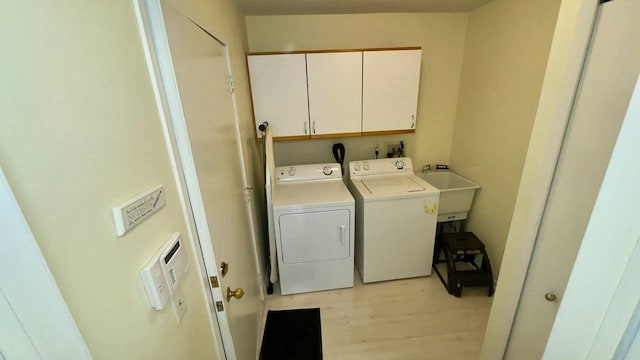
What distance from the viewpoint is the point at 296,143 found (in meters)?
2.67

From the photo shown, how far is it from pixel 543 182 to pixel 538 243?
249mm

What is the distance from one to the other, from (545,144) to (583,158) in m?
0.11

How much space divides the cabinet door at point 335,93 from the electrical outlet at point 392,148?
545mm

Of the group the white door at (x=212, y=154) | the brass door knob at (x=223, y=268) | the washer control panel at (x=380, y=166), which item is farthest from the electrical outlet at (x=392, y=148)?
the brass door knob at (x=223, y=268)

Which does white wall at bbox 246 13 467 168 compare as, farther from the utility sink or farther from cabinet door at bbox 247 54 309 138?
the utility sink

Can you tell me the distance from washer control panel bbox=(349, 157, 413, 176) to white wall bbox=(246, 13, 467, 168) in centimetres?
24

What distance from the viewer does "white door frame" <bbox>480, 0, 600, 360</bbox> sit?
0.75m

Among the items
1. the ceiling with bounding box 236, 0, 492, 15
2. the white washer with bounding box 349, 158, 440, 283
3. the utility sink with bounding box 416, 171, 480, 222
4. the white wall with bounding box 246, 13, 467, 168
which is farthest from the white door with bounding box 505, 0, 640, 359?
the white wall with bounding box 246, 13, 467, 168

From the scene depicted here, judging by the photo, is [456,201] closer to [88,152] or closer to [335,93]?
[335,93]

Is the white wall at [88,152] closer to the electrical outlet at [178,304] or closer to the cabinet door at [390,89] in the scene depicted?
the electrical outlet at [178,304]

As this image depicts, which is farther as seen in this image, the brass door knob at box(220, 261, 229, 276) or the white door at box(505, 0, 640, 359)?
the brass door knob at box(220, 261, 229, 276)

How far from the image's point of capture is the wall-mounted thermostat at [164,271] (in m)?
0.56

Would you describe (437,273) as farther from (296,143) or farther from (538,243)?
(296,143)

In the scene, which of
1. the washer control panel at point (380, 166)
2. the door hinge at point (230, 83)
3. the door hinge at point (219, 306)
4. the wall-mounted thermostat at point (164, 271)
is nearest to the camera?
the wall-mounted thermostat at point (164, 271)
